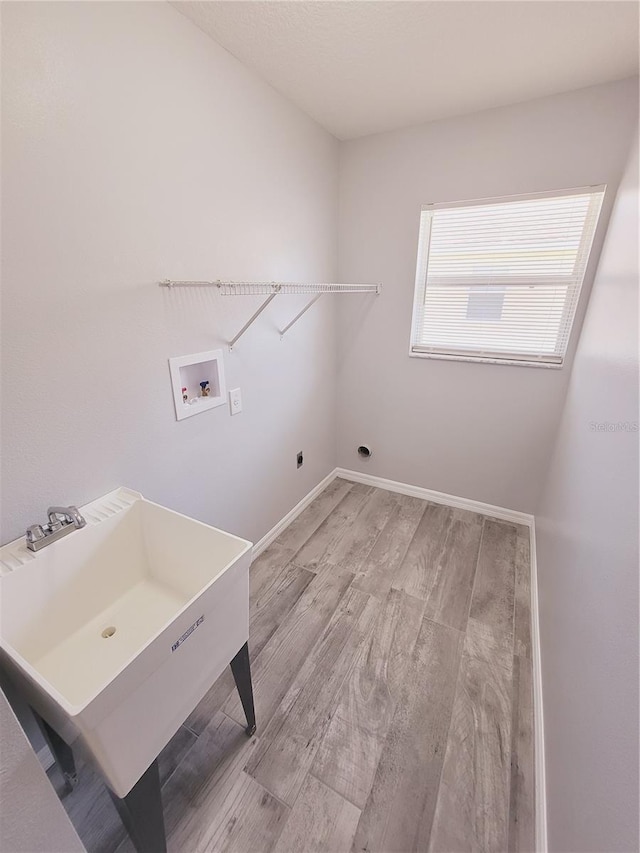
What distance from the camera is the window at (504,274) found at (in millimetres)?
1970

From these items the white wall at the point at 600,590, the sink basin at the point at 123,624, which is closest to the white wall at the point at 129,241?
the sink basin at the point at 123,624

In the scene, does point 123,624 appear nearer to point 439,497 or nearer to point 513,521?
point 439,497

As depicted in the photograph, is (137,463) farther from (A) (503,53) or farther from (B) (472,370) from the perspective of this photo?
(A) (503,53)

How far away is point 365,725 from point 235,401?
150cm

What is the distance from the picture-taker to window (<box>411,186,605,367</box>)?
197cm

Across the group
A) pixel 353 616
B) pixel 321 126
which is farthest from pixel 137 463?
pixel 321 126

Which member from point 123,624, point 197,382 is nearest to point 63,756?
point 123,624

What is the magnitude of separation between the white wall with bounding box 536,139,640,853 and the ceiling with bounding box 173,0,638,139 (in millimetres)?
471

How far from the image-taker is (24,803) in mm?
693

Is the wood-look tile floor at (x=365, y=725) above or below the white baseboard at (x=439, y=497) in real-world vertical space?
below

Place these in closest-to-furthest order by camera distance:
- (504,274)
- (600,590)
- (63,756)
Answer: (600,590), (63,756), (504,274)

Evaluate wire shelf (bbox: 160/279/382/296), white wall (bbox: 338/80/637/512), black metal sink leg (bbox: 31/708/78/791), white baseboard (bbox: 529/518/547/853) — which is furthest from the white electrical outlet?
white baseboard (bbox: 529/518/547/853)

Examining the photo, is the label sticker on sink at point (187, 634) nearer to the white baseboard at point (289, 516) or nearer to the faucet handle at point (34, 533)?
the faucet handle at point (34, 533)

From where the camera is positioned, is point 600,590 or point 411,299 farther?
point 411,299
